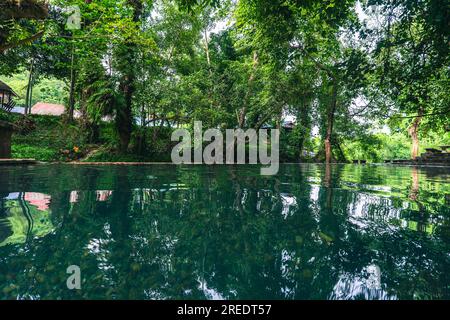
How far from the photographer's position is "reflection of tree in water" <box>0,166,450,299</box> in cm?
112

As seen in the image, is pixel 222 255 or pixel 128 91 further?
pixel 128 91

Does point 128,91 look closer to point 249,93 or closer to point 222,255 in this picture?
point 249,93

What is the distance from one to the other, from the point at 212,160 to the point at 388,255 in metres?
13.7

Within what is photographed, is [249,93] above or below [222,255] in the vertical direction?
above

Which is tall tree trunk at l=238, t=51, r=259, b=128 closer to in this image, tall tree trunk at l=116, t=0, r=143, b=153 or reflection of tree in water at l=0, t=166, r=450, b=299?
tall tree trunk at l=116, t=0, r=143, b=153

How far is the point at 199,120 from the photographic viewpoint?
13.4 metres

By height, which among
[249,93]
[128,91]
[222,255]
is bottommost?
[222,255]

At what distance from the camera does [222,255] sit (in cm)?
147

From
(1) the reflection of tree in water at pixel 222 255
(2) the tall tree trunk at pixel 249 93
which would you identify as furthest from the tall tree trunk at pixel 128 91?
(1) the reflection of tree in water at pixel 222 255

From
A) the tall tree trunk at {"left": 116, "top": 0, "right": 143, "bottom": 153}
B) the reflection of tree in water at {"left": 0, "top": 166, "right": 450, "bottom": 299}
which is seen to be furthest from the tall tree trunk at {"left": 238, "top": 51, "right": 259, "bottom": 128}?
the reflection of tree in water at {"left": 0, "top": 166, "right": 450, "bottom": 299}

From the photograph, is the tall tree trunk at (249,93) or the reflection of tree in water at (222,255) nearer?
the reflection of tree in water at (222,255)

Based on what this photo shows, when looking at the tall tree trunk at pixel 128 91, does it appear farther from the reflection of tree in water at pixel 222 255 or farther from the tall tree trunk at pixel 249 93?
the reflection of tree in water at pixel 222 255

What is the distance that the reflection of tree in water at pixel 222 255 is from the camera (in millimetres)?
1121

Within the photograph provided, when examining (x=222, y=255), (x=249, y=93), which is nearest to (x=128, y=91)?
(x=249, y=93)
